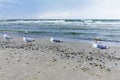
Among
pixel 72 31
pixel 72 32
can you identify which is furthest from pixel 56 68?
pixel 72 31

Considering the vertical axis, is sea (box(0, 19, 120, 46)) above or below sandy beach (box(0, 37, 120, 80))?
below

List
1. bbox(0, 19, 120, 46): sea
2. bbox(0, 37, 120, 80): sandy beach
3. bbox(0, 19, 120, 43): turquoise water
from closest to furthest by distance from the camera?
bbox(0, 37, 120, 80): sandy beach < bbox(0, 19, 120, 46): sea < bbox(0, 19, 120, 43): turquoise water

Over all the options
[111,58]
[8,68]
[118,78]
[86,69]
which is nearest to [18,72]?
[8,68]

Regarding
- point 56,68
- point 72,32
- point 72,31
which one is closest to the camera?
point 56,68

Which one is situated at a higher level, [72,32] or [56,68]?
[56,68]

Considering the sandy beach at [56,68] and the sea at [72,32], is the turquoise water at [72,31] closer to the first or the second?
the sea at [72,32]

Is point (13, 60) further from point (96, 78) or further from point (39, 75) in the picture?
point (96, 78)

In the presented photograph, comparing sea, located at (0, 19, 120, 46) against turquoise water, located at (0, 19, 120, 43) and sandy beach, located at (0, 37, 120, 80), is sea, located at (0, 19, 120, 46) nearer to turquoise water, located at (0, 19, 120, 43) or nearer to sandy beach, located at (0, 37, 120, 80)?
turquoise water, located at (0, 19, 120, 43)

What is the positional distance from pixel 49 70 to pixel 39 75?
970 mm

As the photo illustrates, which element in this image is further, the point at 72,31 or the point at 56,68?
the point at 72,31

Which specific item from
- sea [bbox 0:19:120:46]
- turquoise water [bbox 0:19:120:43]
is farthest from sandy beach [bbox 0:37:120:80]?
turquoise water [bbox 0:19:120:43]

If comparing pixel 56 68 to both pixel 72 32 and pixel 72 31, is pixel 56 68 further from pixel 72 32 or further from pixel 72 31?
pixel 72 31

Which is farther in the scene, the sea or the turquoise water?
the turquoise water

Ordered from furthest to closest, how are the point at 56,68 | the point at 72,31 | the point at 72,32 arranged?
the point at 72,31, the point at 72,32, the point at 56,68
